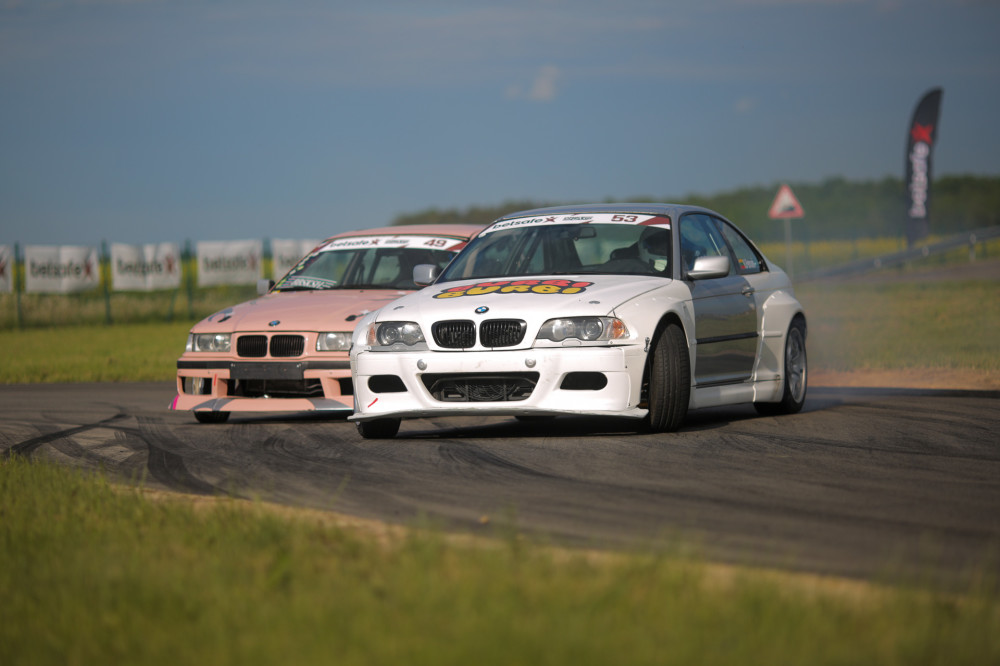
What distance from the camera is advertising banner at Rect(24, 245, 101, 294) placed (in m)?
30.7

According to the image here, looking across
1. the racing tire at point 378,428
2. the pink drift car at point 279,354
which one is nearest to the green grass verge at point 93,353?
the pink drift car at point 279,354

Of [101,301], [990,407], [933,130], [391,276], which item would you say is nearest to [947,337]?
[990,407]

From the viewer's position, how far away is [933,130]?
118ft

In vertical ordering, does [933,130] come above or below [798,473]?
above

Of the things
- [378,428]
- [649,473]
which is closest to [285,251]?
[378,428]

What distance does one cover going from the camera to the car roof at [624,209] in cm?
952

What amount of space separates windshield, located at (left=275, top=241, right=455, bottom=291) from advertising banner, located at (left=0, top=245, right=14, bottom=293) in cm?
2054

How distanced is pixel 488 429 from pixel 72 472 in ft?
11.1

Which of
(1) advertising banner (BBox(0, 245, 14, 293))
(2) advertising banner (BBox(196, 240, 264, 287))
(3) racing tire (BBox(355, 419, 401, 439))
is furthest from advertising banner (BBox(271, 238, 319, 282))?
(3) racing tire (BBox(355, 419, 401, 439))

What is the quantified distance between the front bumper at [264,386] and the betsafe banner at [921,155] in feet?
96.6

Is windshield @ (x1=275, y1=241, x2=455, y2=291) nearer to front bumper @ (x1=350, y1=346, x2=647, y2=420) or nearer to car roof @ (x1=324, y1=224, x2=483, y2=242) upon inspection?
car roof @ (x1=324, y1=224, x2=483, y2=242)

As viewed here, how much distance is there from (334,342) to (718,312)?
9.21 ft

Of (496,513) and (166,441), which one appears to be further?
(166,441)

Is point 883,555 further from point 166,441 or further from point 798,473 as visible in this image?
point 166,441
